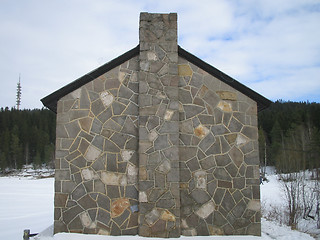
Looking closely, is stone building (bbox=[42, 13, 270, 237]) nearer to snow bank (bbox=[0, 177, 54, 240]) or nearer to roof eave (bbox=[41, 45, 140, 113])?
roof eave (bbox=[41, 45, 140, 113])

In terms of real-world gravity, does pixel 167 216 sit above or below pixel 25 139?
below

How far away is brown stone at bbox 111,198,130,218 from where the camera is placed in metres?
5.91

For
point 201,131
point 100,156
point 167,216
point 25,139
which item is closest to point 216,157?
point 201,131

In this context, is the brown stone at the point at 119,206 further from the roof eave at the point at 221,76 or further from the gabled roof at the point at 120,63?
the roof eave at the point at 221,76

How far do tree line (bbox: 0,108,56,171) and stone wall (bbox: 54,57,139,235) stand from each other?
48.4m

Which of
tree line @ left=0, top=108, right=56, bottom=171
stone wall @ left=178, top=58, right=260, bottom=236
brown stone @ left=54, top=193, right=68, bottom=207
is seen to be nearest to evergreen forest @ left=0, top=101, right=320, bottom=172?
tree line @ left=0, top=108, right=56, bottom=171

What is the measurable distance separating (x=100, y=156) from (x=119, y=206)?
49.1 inches

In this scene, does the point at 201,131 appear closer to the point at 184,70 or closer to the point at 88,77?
the point at 184,70

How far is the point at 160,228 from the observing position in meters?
5.75

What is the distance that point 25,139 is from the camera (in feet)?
184

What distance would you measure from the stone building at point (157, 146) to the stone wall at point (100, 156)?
23mm

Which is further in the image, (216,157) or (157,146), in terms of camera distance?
(216,157)

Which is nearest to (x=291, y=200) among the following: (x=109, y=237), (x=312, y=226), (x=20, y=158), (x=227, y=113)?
(x=312, y=226)

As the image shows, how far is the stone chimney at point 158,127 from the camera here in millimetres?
5793
